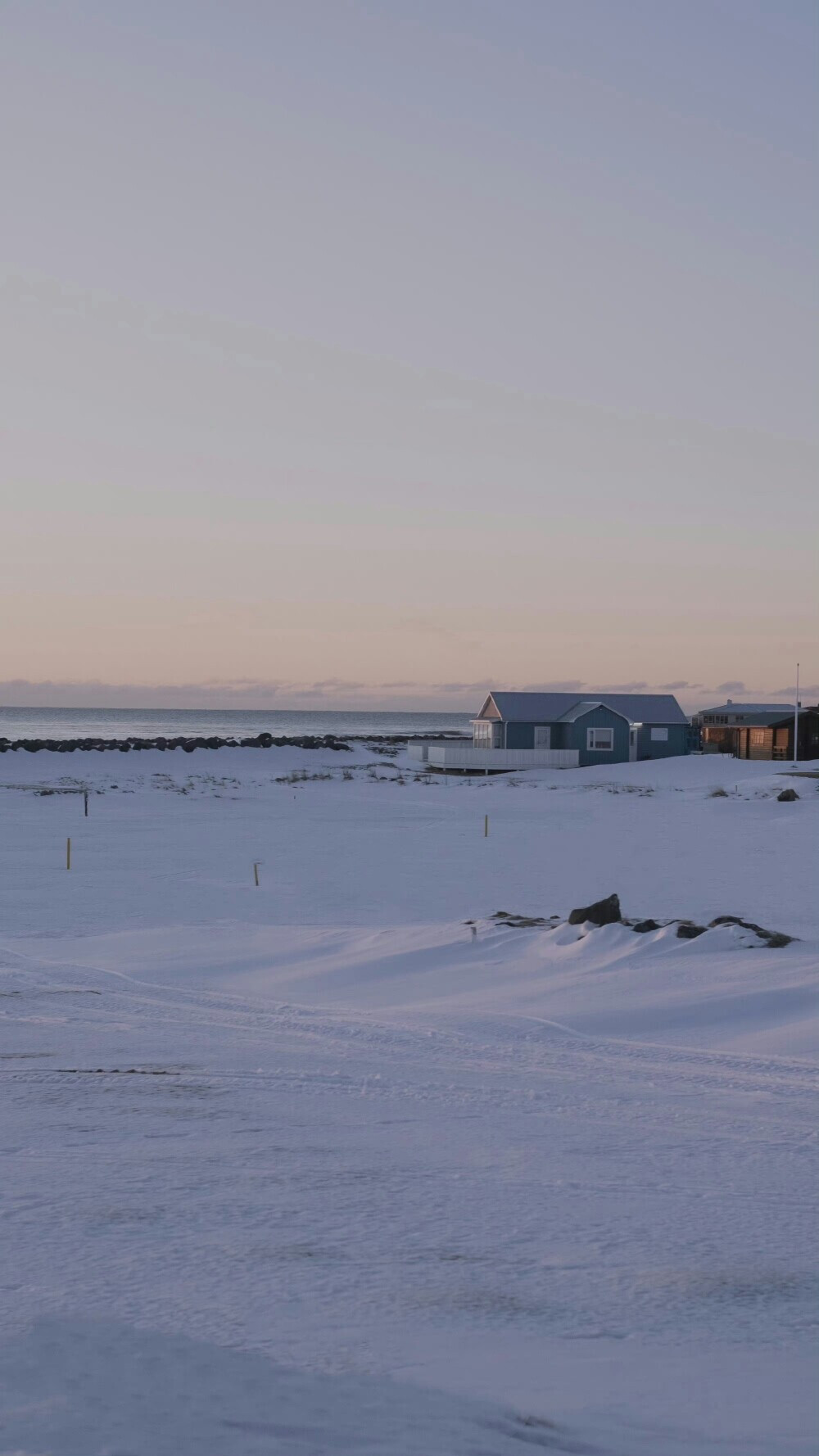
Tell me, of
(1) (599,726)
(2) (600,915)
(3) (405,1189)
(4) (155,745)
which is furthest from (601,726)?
(3) (405,1189)

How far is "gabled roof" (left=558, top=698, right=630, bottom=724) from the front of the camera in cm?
6269

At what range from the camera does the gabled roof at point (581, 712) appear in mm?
62688

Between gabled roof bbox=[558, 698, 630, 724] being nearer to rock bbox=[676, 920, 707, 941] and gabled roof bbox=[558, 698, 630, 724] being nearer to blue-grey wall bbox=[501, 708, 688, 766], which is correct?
blue-grey wall bbox=[501, 708, 688, 766]

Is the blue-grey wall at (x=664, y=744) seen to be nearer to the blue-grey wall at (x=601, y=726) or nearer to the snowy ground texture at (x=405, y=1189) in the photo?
the blue-grey wall at (x=601, y=726)

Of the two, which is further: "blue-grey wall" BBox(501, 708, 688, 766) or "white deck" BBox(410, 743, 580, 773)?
"blue-grey wall" BBox(501, 708, 688, 766)

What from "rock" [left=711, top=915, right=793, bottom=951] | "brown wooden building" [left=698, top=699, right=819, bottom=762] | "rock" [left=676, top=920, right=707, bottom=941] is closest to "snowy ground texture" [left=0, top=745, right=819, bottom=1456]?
"rock" [left=711, top=915, right=793, bottom=951]

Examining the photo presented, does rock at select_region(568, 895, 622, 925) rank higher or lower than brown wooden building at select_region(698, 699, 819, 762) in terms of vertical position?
lower

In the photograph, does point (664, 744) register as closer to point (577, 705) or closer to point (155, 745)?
point (577, 705)

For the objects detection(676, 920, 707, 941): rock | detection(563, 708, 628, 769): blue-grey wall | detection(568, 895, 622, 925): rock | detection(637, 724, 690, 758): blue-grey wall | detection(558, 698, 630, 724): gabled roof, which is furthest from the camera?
detection(637, 724, 690, 758): blue-grey wall

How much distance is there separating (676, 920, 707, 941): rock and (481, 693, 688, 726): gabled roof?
159ft

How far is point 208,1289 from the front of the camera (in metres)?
5.43

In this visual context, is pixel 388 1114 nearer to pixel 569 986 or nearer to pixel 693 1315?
pixel 693 1315

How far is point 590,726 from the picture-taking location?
2469 inches

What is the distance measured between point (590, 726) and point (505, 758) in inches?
221
